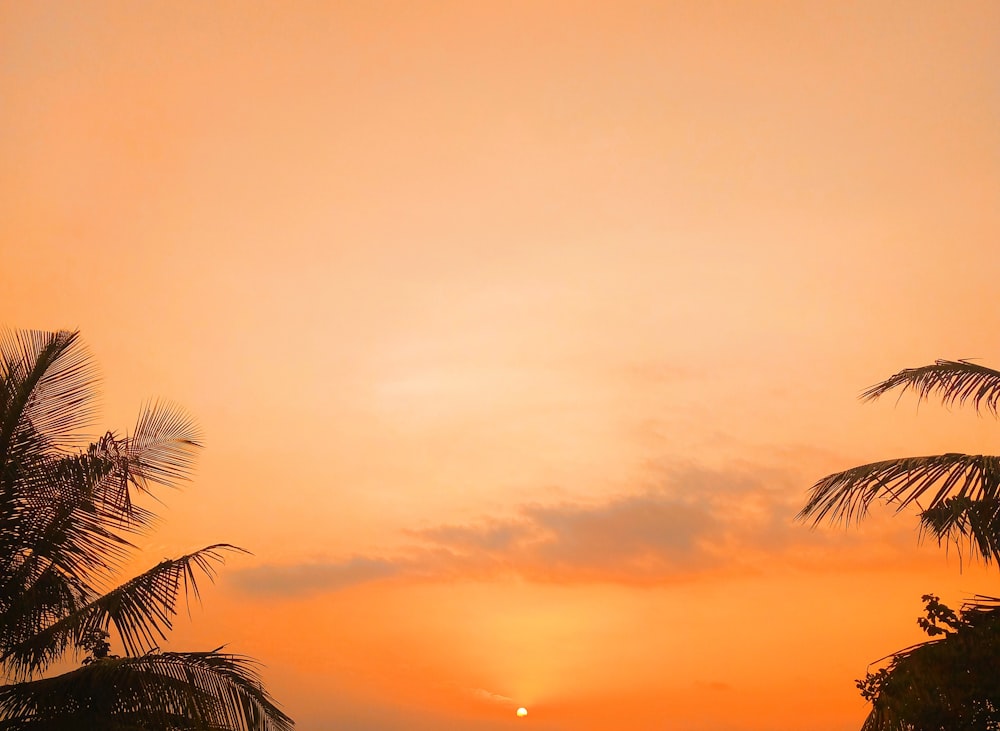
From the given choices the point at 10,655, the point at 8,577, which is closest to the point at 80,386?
the point at 8,577

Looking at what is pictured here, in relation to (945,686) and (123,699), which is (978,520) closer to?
(945,686)

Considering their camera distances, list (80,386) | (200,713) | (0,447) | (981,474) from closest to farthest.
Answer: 1. (981,474)
2. (200,713)
3. (0,447)
4. (80,386)

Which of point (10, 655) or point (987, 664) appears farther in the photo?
point (10, 655)

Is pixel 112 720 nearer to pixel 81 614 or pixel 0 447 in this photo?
pixel 81 614

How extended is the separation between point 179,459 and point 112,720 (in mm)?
3820

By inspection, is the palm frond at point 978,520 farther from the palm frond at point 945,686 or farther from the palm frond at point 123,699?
the palm frond at point 123,699

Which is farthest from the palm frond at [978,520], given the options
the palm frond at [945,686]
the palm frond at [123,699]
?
the palm frond at [123,699]

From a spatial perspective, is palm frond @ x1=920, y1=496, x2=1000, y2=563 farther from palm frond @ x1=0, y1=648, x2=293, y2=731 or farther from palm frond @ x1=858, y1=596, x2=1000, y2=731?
palm frond @ x1=0, y1=648, x2=293, y2=731

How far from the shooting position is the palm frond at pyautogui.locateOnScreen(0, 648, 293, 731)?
509 inches

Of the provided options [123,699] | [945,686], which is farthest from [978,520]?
[123,699]

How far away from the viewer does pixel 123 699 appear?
516 inches

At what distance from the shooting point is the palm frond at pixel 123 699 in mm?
12922

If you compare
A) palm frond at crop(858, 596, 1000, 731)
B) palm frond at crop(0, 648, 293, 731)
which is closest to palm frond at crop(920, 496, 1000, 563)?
palm frond at crop(858, 596, 1000, 731)

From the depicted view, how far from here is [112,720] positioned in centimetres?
1300
